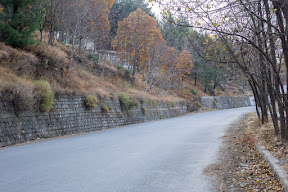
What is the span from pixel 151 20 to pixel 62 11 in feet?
40.5

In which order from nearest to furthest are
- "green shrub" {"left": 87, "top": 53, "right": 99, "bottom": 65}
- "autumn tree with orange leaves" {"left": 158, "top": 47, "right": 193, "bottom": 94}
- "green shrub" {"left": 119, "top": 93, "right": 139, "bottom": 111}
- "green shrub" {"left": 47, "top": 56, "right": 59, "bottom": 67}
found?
"green shrub" {"left": 47, "top": 56, "right": 59, "bottom": 67}
"green shrub" {"left": 119, "top": 93, "right": 139, "bottom": 111}
"green shrub" {"left": 87, "top": 53, "right": 99, "bottom": 65}
"autumn tree with orange leaves" {"left": 158, "top": 47, "right": 193, "bottom": 94}

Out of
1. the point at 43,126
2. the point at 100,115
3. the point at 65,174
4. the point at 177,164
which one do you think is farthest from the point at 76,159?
the point at 100,115

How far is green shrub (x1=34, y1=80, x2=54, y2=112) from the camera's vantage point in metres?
15.9

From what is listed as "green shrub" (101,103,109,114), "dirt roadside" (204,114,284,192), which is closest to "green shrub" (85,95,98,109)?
"green shrub" (101,103,109,114)

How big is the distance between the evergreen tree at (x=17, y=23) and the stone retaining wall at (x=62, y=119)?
5334mm

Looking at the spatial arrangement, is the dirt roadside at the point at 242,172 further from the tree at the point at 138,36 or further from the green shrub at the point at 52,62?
the tree at the point at 138,36

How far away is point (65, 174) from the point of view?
674cm

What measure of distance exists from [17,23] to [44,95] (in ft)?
20.9

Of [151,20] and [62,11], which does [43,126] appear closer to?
[62,11]

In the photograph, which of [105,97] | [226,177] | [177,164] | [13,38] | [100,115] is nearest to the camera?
A: [226,177]

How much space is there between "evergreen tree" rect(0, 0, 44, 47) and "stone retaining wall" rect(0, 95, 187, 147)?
533 centimetres

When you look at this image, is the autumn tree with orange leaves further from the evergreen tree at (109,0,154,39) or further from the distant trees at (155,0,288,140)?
the distant trees at (155,0,288,140)

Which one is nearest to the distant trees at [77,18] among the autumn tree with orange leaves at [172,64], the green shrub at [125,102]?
the green shrub at [125,102]

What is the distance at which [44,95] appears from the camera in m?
16.1
